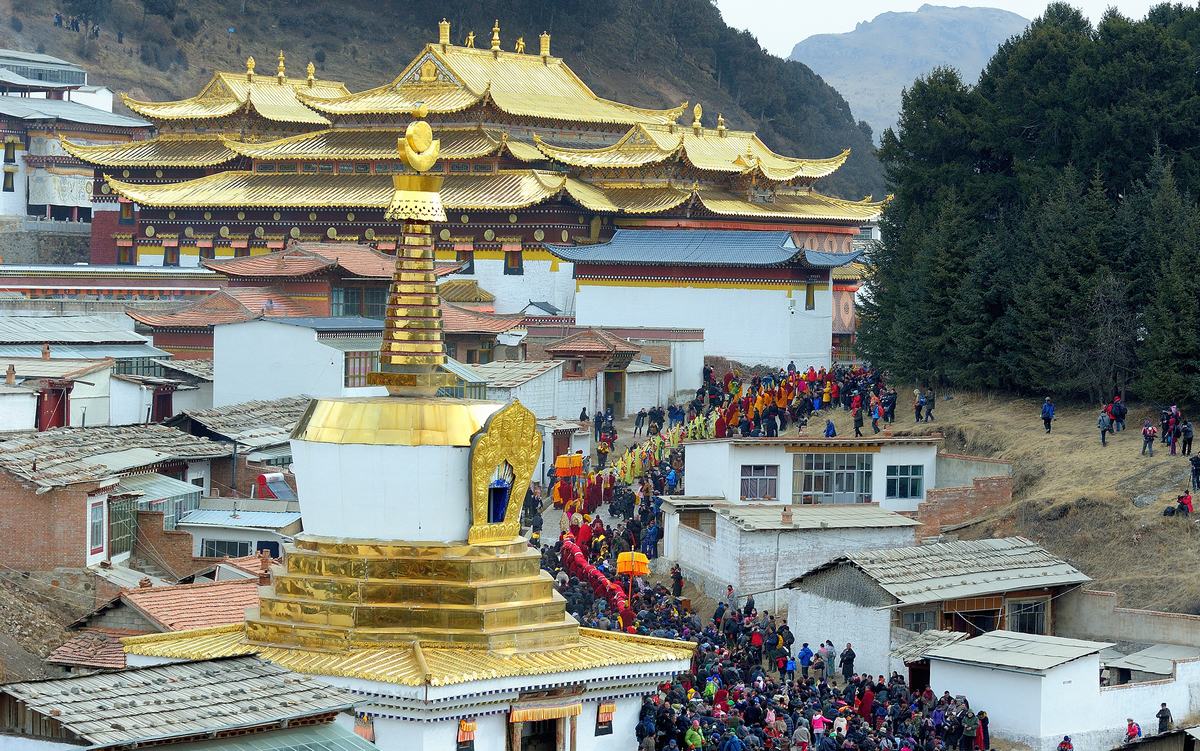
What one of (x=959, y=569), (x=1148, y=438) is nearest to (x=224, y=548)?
(x=959, y=569)

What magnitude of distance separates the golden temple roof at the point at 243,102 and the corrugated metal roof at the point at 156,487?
139 feet

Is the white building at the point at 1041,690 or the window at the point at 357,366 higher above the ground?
the window at the point at 357,366

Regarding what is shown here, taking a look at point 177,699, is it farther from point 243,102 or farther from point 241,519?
point 243,102

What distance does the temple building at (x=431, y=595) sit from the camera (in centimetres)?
2155

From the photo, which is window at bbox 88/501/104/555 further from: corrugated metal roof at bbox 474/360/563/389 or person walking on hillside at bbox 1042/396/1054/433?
person walking on hillside at bbox 1042/396/1054/433

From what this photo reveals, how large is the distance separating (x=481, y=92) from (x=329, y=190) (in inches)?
244

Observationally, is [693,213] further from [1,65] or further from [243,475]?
[1,65]

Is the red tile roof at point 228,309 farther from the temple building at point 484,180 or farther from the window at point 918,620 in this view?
the window at point 918,620

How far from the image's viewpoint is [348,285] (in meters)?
64.8

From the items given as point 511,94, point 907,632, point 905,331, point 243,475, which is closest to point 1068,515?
point 907,632

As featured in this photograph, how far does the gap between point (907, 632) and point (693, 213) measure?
37282mm

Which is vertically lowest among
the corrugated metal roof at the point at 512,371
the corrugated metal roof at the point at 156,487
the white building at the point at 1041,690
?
the white building at the point at 1041,690

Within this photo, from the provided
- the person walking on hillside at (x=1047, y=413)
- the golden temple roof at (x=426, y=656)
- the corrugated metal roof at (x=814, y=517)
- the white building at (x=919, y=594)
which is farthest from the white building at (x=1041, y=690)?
the person walking on hillside at (x=1047, y=413)

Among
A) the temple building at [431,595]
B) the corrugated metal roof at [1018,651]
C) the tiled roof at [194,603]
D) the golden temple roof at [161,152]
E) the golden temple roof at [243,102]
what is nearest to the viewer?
the temple building at [431,595]
